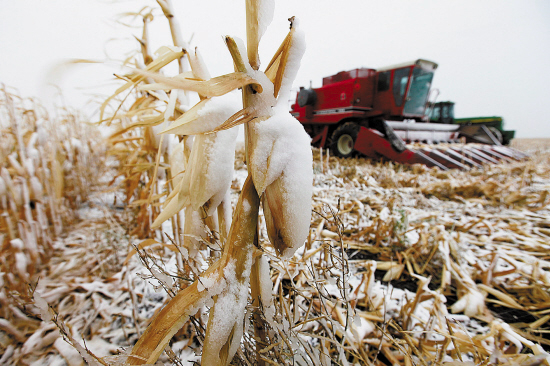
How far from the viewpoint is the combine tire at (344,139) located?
3.59 m

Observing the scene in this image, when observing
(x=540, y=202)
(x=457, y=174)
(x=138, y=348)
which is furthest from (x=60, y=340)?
(x=457, y=174)

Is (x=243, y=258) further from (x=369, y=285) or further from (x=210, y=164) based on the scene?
(x=369, y=285)

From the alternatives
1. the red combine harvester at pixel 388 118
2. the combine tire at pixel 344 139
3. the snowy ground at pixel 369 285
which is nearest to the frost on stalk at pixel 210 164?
the snowy ground at pixel 369 285

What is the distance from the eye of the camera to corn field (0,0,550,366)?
228 millimetres

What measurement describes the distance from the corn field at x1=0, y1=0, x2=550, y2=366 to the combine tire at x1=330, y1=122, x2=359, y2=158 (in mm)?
2071

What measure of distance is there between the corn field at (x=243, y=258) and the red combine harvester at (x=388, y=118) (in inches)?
64.6

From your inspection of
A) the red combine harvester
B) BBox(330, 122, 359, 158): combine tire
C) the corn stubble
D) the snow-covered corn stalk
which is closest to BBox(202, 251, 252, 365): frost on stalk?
the snow-covered corn stalk

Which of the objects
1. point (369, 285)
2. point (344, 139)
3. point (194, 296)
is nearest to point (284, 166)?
point (194, 296)

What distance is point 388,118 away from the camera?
158 inches

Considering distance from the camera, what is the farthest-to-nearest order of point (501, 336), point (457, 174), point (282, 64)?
1. point (457, 174)
2. point (501, 336)
3. point (282, 64)

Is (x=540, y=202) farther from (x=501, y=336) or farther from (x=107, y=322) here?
(x=107, y=322)

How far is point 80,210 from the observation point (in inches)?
56.8

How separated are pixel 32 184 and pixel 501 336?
138cm

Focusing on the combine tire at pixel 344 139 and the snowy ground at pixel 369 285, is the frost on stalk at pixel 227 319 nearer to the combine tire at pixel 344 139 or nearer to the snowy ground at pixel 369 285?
the snowy ground at pixel 369 285
